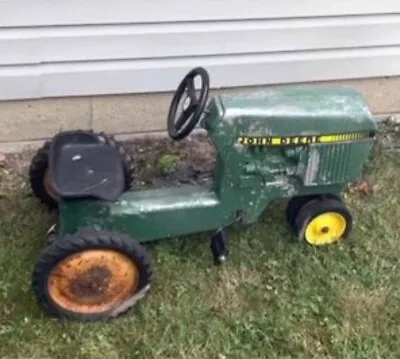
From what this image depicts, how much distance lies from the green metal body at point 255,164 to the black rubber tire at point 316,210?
0.08m

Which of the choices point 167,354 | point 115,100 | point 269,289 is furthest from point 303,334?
point 115,100

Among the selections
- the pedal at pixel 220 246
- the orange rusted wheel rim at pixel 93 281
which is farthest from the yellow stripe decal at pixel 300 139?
the orange rusted wheel rim at pixel 93 281

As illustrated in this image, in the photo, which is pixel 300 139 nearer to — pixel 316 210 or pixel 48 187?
pixel 316 210

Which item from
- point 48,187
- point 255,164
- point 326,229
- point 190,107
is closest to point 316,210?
point 326,229

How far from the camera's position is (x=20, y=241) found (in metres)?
3.72

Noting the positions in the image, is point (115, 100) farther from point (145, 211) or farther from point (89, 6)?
point (145, 211)

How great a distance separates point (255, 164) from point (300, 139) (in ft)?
0.66

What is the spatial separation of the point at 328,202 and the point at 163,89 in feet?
3.35

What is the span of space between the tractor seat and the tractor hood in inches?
18.4

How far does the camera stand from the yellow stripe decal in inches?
134

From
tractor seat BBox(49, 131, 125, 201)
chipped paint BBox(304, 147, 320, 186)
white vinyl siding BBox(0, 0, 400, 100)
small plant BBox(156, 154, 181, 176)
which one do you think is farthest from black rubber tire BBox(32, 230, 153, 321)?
white vinyl siding BBox(0, 0, 400, 100)

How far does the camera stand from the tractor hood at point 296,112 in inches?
132

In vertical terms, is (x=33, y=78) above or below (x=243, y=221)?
above

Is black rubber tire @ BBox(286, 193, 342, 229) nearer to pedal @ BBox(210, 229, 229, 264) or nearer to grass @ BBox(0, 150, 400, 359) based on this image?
grass @ BBox(0, 150, 400, 359)
